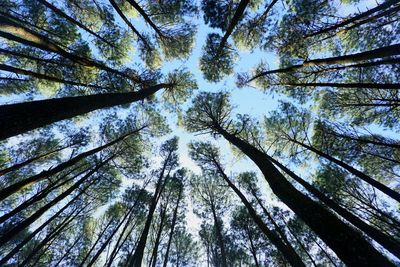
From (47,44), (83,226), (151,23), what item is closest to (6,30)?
(47,44)

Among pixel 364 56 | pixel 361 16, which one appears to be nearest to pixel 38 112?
pixel 364 56

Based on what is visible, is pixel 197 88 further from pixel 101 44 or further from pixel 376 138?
pixel 376 138

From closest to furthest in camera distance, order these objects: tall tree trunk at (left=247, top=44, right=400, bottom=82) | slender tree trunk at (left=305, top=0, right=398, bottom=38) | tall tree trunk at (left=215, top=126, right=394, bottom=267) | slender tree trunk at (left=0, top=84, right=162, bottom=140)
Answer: tall tree trunk at (left=215, top=126, right=394, bottom=267)
slender tree trunk at (left=0, top=84, right=162, bottom=140)
tall tree trunk at (left=247, top=44, right=400, bottom=82)
slender tree trunk at (left=305, top=0, right=398, bottom=38)

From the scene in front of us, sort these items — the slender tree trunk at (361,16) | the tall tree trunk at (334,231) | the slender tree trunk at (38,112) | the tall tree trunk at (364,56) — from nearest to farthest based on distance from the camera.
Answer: the tall tree trunk at (334,231), the slender tree trunk at (38,112), the tall tree trunk at (364,56), the slender tree trunk at (361,16)

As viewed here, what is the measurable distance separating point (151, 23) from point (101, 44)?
2.35m

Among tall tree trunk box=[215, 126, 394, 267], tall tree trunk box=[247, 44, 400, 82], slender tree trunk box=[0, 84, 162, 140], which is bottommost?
tall tree trunk box=[215, 126, 394, 267]

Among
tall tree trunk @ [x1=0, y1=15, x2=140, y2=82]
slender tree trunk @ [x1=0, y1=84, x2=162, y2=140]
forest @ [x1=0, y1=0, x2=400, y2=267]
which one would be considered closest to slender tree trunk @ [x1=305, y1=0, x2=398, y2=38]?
forest @ [x1=0, y1=0, x2=400, y2=267]

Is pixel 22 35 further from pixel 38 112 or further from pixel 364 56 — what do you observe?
pixel 364 56

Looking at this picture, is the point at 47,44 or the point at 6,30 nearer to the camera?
Result: the point at 6,30

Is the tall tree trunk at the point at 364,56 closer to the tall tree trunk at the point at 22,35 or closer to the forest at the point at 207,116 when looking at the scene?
the forest at the point at 207,116

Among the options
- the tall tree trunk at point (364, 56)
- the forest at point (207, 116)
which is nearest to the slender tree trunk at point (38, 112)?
the forest at point (207, 116)

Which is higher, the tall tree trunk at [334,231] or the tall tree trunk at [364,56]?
the tall tree trunk at [364,56]

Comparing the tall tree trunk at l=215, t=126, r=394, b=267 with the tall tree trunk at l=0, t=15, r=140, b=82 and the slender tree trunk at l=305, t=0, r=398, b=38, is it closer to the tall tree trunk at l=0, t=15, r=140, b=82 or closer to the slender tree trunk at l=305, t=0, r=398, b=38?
the slender tree trunk at l=305, t=0, r=398, b=38

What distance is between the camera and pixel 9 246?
18797 millimetres
